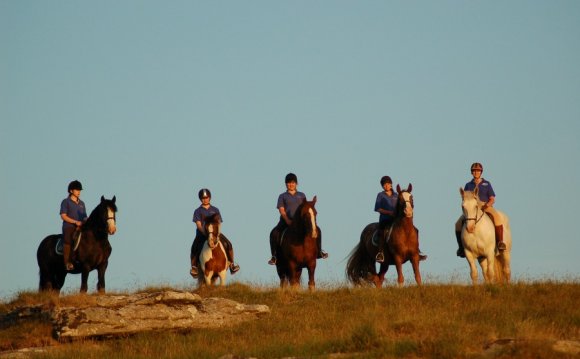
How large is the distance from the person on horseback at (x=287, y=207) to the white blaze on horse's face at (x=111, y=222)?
426cm

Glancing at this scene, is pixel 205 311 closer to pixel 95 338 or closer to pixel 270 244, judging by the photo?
pixel 95 338

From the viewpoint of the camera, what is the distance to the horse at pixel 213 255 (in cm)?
2528

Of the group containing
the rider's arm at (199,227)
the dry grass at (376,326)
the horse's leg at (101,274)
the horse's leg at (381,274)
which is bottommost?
the dry grass at (376,326)

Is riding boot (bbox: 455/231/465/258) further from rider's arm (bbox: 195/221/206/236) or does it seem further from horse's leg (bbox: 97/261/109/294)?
horse's leg (bbox: 97/261/109/294)

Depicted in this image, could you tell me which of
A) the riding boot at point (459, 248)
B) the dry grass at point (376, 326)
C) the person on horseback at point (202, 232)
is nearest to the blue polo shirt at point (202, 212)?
the person on horseback at point (202, 232)

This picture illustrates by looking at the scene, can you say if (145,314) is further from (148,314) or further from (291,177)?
(291,177)

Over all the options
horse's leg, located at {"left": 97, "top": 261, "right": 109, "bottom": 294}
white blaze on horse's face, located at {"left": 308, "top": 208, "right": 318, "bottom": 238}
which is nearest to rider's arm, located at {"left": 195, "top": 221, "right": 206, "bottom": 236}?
horse's leg, located at {"left": 97, "top": 261, "right": 109, "bottom": 294}

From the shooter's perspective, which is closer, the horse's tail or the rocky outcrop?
the rocky outcrop

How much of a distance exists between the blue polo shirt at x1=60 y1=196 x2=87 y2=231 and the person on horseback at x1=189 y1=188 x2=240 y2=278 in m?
2.87

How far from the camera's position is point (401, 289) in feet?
73.2

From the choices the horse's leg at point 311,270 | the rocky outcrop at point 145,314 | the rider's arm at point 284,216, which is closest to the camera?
the rocky outcrop at point 145,314

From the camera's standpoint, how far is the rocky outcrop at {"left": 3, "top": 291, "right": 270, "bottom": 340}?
1912 centimetres

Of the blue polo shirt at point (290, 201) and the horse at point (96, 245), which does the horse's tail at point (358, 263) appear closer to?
the blue polo shirt at point (290, 201)

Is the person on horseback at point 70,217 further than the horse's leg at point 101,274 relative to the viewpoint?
Yes
